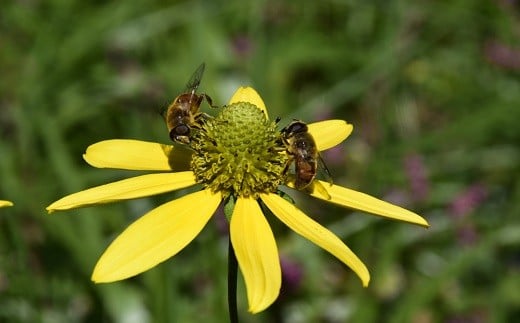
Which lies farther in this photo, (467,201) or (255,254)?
(467,201)

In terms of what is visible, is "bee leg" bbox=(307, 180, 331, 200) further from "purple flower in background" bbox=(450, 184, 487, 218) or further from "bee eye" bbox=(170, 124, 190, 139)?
"purple flower in background" bbox=(450, 184, 487, 218)

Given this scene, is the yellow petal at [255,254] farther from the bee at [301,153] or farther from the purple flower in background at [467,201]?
the purple flower in background at [467,201]

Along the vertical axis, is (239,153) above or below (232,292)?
above

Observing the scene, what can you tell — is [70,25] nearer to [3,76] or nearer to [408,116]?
[3,76]

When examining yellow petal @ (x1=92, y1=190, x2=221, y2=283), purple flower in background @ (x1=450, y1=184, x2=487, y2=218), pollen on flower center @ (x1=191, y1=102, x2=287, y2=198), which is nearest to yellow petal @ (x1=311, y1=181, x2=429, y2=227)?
pollen on flower center @ (x1=191, y1=102, x2=287, y2=198)

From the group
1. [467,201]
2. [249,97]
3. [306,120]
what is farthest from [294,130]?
[306,120]

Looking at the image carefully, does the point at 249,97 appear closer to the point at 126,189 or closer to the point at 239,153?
the point at 239,153
